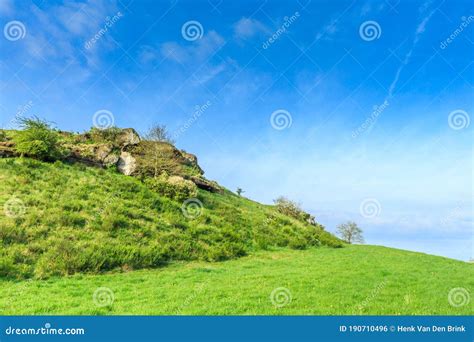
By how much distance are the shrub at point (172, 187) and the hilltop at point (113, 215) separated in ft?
0.32

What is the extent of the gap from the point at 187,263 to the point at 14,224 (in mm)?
9497

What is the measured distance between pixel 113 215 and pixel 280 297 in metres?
14.7

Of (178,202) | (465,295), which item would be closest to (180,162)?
(178,202)

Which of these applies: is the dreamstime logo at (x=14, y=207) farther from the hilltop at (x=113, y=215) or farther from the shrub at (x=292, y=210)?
the shrub at (x=292, y=210)

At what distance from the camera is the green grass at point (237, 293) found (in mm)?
10367

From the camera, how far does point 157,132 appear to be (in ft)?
153
